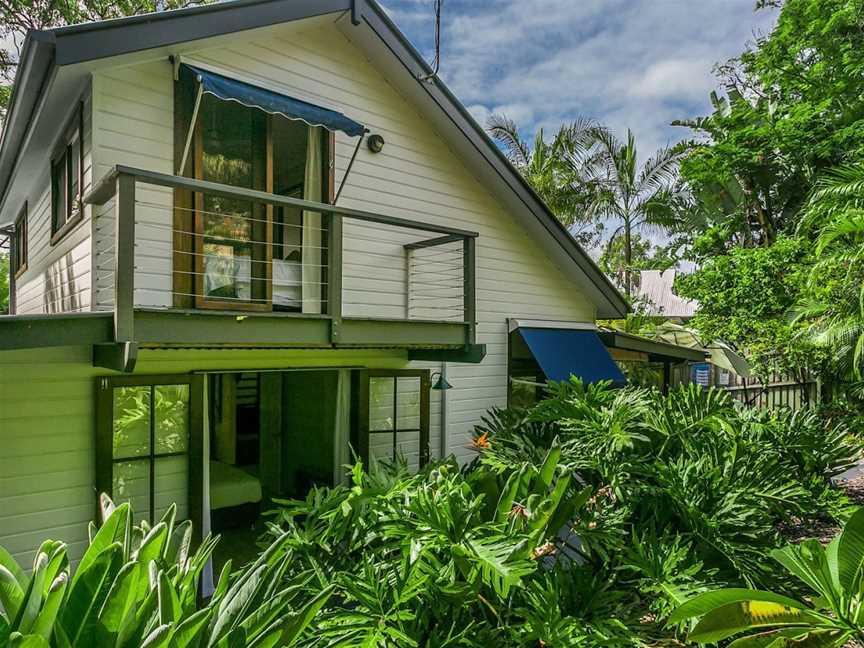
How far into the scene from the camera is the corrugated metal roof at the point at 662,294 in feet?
96.8

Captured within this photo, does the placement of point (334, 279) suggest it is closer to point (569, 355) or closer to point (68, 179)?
point (68, 179)

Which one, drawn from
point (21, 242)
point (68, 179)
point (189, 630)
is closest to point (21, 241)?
point (21, 242)

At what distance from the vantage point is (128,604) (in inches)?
70.0

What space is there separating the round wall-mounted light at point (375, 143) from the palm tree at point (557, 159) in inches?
658

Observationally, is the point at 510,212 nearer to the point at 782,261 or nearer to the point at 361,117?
the point at 361,117

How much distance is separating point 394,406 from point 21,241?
941cm

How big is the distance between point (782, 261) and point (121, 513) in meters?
16.4

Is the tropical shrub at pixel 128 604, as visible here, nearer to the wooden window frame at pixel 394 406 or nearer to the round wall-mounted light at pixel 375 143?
the wooden window frame at pixel 394 406

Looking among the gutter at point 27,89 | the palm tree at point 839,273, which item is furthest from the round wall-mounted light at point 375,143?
the palm tree at point 839,273

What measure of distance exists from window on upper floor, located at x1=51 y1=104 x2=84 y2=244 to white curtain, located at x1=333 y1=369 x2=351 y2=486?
3596 millimetres

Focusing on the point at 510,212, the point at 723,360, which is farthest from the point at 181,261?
the point at 723,360

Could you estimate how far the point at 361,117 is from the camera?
7.54 metres

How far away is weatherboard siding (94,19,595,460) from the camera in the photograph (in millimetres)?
5613

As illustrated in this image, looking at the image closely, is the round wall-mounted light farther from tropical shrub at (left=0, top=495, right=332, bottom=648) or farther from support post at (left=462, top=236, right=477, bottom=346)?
tropical shrub at (left=0, top=495, right=332, bottom=648)
